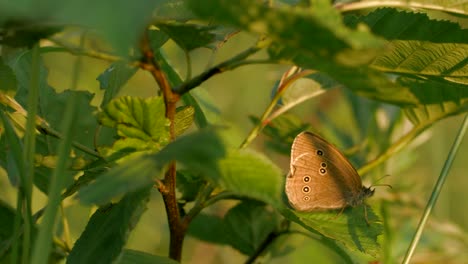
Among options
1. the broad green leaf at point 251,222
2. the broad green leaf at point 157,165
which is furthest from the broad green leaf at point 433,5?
the broad green leaf at point 251,222

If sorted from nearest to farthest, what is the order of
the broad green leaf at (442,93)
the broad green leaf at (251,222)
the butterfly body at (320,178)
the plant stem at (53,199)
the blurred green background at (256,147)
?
the plant stem at (53,199), the broad green leaf at (442,93), the butterfly body at (320,178), the broad green leaf at (251,222), the blurred green background at (256,147)

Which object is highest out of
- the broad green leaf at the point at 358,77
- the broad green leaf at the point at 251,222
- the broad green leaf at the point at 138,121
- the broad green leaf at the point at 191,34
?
the broad green leaf at the point at 191,34

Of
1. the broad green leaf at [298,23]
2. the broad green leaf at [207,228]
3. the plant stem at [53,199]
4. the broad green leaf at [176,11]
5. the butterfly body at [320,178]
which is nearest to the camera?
the broad green leaf at [298,23]

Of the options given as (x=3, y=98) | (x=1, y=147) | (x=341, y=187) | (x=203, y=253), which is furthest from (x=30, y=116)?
(x=203, y=253)

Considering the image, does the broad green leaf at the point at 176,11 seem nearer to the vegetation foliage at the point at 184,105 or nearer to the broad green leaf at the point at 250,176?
the vegetation foliage at the point at 184,105

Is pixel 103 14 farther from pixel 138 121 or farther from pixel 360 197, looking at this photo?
pixel 360 197

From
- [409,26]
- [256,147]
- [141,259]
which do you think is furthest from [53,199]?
[256,147]

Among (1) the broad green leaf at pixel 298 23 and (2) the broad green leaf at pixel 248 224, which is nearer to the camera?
(1) the broad green leaf at pixel 298 23
